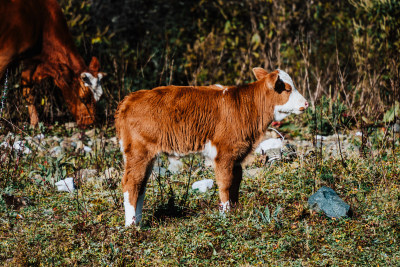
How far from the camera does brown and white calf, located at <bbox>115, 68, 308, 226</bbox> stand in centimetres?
459

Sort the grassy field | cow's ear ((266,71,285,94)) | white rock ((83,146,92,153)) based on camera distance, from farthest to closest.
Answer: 1. white rock ((83,146,92,153))
2. cow's ear ((266,71,285,94))
3. the grassy field

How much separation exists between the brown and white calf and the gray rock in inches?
33.1

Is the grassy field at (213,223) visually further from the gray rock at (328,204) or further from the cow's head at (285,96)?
the cow's head at (285,96)

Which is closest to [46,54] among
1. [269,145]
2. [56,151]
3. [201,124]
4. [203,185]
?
[56,151]

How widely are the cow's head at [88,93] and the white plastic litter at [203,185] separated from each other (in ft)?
12.3

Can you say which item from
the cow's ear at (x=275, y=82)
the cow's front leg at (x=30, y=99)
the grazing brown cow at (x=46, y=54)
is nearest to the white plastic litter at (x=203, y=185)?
the cow's ear at (x=275, y=82)

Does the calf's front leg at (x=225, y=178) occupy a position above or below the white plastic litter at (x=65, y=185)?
above

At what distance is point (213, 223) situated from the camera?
4.52m

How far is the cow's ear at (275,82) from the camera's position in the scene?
4.89 m

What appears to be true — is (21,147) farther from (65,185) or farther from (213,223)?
(213,223)

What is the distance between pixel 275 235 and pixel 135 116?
72.0 inches

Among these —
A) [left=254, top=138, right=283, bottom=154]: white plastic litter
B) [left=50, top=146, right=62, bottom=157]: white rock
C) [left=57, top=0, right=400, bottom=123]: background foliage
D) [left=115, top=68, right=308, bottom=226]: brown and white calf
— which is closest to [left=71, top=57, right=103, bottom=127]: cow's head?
[left=57, top=0, right=400, bottom=123]: background foliage

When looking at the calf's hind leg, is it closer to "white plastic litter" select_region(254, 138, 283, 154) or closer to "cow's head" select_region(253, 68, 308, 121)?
"cow's head" select_region(253, 68, 308, 121)

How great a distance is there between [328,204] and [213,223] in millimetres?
1217
